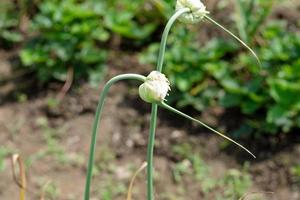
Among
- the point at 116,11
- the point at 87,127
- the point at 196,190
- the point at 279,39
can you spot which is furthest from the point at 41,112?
the point at 279,39

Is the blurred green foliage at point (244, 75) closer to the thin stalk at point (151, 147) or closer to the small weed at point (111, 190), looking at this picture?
the small weed at point (111, 190)

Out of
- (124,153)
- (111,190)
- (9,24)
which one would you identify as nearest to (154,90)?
(111,190)

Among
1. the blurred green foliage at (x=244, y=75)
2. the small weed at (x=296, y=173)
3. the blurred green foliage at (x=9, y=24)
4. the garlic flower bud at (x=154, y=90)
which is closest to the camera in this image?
the garlic flower bud at (x=154, y=90)

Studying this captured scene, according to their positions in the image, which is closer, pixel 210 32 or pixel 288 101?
pixel 288 101

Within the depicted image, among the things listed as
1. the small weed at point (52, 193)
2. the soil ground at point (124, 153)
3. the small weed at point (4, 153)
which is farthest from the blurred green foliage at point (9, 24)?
the small weed at point (52, 193)

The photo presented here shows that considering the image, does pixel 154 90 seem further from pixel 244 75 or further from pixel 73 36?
pixel 73 36

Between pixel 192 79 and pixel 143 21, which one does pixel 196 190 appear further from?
pixel 143 21

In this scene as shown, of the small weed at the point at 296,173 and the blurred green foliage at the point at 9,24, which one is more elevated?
the blurred green foliage at the point at 9,24

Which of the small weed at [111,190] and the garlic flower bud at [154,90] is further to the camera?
the small weed at [111,190]
